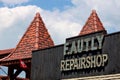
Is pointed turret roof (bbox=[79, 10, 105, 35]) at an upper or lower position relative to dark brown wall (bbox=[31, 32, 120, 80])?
upper

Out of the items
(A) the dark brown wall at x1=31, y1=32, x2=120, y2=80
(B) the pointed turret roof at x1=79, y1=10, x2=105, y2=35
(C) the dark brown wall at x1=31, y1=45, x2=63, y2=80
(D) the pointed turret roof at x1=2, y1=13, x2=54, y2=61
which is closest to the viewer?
(A) the dark brown wall at x1=31, y1=32, x2=120, y2=80

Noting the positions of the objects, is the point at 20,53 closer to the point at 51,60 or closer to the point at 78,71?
the point at 51,60

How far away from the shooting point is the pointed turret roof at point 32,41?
3198cm

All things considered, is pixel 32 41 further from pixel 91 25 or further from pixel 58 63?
pixel 58 63

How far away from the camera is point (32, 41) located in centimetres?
3241

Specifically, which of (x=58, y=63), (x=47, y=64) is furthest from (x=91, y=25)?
(x=58, y=63)

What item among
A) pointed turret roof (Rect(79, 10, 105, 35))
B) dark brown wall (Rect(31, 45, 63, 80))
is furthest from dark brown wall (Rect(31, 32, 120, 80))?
pointed turret roof (Rect(79, 10, 105, 35))

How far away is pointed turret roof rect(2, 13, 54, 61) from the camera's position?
32.0 m

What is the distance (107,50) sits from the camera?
918 inches

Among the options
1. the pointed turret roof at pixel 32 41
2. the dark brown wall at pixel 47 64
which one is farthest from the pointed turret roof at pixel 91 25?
the dark brown wall at pixel 47 64

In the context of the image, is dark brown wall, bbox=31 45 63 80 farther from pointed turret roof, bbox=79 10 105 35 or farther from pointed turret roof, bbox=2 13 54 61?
pointed turret roof, bbox=79 10 105 35

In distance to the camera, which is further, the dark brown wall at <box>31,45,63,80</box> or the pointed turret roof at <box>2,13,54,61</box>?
the pointed turret roof at <box>2,13,54,61</box>

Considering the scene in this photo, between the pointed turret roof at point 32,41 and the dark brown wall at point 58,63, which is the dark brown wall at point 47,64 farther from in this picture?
the pointed turret roof at point 32,41

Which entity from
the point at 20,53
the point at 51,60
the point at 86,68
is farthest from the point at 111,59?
the point at 20,53
